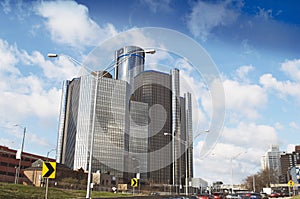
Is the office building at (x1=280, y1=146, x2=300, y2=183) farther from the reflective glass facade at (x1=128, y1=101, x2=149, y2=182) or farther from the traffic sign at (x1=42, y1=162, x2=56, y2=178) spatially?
the traffic sign at (x1=42, y1=162, x2=56, y2=178)

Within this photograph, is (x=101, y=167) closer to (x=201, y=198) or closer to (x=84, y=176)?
(x=84, y=176)

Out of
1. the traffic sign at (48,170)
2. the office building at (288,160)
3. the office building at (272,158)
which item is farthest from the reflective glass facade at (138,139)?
the traffic sign at (48,170)

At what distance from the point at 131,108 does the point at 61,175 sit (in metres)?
92.8

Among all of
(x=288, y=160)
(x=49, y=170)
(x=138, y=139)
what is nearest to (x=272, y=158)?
(x=288, y=160)

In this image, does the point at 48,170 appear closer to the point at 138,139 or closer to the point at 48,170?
the point at 48,170

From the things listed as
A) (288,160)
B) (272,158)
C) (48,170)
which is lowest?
(48,170)

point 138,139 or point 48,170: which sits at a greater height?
point 138,139

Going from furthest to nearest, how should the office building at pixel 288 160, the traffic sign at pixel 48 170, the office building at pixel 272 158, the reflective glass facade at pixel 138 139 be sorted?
the reflective glass facade at pixel 138 139, the office building at pixel 288 160, the office building at pixel 272 158, the traffic sign at pixel 48 170

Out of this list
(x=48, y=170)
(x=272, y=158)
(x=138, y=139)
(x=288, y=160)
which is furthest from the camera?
(x=138, y=139)

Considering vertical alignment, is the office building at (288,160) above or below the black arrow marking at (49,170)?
above

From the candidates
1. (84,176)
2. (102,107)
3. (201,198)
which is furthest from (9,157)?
(201,198)

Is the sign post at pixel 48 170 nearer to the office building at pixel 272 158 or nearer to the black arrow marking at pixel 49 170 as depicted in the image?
the black arrow marking at pixel 49 170

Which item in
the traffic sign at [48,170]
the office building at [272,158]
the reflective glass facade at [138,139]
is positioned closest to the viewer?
the traffic sign at [48,170]

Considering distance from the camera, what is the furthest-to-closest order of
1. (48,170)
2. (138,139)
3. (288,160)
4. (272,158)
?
(138,139) < (288,160) < (272,158) < (48,170)
